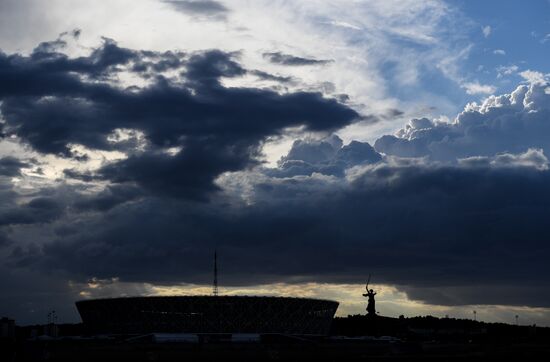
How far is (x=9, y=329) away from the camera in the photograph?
615 feet

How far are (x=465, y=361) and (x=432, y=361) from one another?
4.20 m

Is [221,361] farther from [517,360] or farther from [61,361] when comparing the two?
[517,360]

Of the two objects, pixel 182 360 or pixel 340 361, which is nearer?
pixel 340 361

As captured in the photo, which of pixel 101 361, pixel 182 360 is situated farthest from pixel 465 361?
pixel 101 361

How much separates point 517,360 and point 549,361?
5.64 meters

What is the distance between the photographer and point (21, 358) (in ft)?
282

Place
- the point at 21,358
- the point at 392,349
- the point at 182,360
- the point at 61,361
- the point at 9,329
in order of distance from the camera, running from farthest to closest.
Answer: the point at 9,329 < the point at 392,349 < the point at 182,360 < the point at 61,361 < the point at 21,358

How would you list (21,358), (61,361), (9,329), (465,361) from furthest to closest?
(9,329) < (61,361) < (465,361) < (21,358)

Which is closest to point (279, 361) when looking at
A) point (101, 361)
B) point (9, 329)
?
point (101, 361)

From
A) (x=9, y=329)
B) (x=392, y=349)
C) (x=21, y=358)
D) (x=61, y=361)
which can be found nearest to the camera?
(x=21, y=358)

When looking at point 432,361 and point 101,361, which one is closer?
point 432,361

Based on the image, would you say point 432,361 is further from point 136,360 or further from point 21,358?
point 21,358

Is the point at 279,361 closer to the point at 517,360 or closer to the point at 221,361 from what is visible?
the point at 221,361

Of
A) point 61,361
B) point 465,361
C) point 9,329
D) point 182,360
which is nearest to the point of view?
point 465,361
